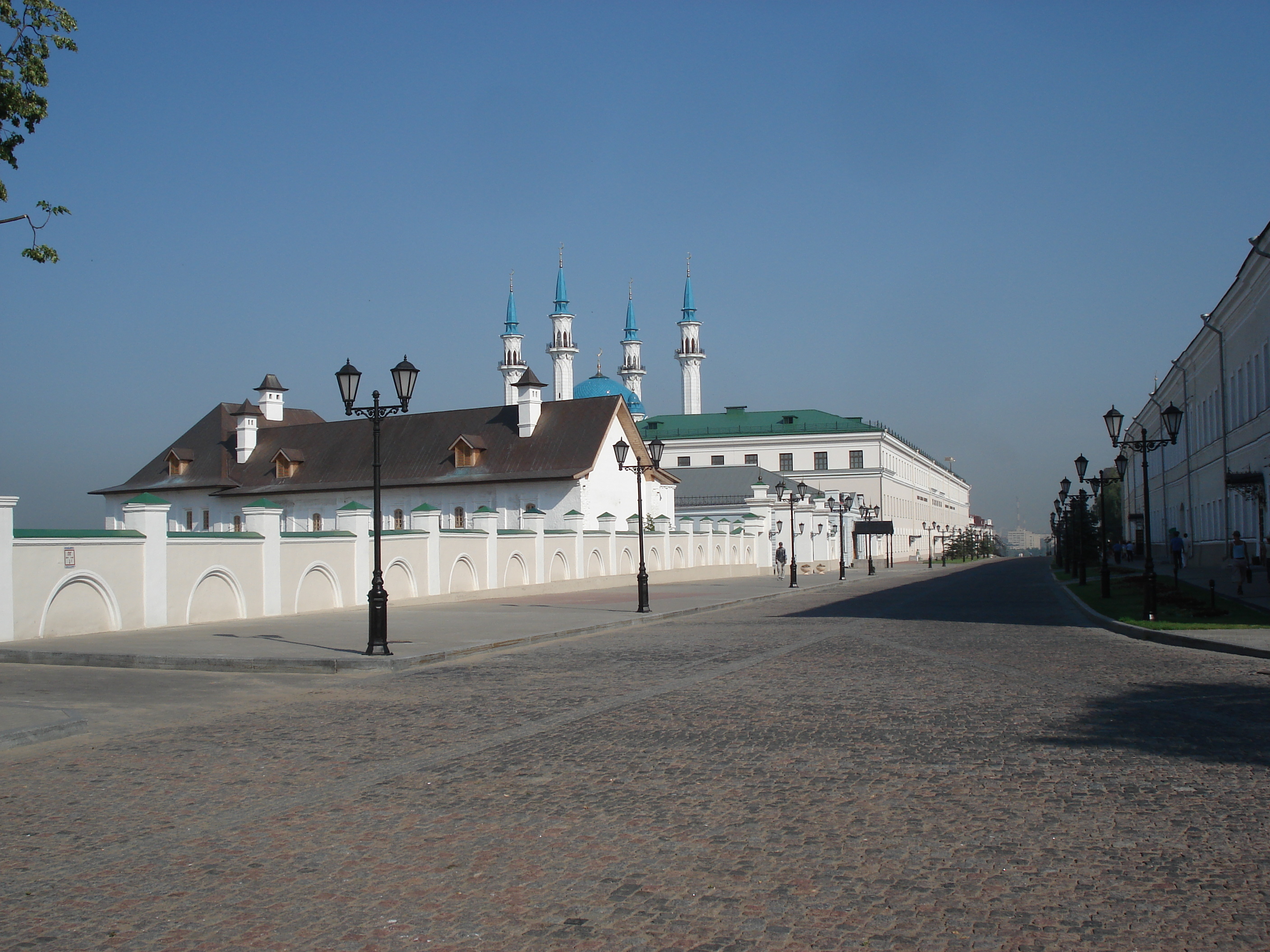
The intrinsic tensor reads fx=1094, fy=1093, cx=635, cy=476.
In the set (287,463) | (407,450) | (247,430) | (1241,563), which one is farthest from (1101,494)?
(247,430)

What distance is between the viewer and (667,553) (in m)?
49.4

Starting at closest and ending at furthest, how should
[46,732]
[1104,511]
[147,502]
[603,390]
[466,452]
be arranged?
[46,732] → [147,502] → [1104,511] → [466,452] → [603,390]

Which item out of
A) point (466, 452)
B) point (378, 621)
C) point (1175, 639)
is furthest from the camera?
point (466, 452)

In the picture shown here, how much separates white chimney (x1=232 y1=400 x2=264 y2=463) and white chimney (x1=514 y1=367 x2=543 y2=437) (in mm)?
20908

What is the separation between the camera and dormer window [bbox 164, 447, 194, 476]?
7356 cm

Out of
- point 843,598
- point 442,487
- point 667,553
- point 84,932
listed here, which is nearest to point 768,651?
point 84,932

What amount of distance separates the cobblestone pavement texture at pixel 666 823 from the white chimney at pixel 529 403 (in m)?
50.7

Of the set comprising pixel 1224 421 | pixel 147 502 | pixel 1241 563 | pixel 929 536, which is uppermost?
pixel 1224 421

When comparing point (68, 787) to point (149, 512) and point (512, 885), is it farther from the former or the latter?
point (149, 512)

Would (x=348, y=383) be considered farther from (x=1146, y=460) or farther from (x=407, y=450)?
(x=407, y=450)

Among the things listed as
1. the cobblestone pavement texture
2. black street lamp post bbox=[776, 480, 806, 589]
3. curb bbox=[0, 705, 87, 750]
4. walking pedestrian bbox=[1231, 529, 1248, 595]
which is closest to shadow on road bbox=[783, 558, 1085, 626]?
black street lamp post bbox=[776, 480, 806, 589]

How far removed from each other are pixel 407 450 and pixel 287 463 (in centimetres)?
870

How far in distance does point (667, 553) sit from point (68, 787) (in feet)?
138

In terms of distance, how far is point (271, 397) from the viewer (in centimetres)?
7944
